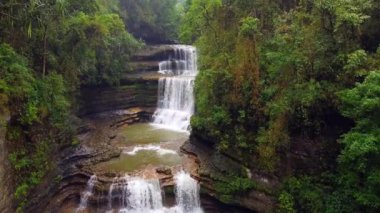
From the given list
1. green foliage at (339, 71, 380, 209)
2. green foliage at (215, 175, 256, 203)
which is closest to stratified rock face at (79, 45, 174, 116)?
green foliage at (215, 175, 256, 203)

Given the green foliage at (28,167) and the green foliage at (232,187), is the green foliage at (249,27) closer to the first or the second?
the green foliage at (232,187)

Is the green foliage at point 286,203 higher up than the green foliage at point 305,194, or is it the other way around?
the green foliage at point 305,194

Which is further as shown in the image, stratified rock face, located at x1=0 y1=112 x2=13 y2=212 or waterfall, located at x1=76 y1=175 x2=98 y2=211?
waterfall, located at x1=76 y1=175 x2=98 y2=211

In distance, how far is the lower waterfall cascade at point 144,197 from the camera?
14.4 metres

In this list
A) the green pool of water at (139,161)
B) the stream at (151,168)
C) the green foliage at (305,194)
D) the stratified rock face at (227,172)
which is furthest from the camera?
the green pool of water at (139,161)

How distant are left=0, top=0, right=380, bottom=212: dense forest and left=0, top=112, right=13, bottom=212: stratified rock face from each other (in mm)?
362

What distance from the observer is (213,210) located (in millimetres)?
14227

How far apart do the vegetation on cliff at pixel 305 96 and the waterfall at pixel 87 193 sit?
5453mm

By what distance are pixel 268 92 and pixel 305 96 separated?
1716 millimetres

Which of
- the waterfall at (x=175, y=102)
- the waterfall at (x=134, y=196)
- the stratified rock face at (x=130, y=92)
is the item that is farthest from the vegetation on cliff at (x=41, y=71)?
the waterfall at (x=175, y=102)

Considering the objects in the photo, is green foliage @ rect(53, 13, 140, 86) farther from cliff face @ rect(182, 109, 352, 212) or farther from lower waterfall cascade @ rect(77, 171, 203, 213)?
cliff face @ rect(182, 109, 352, 212)

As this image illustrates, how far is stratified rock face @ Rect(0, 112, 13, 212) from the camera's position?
1056 centimetres

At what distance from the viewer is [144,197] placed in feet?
47.9

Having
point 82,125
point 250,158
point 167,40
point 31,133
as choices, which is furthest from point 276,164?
point 167,40
